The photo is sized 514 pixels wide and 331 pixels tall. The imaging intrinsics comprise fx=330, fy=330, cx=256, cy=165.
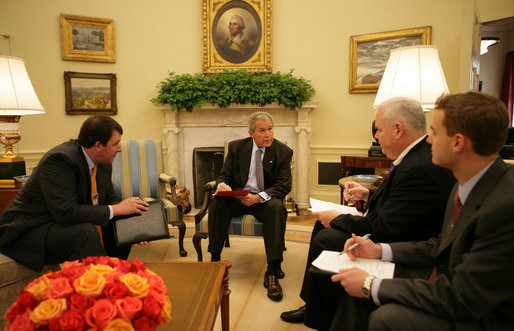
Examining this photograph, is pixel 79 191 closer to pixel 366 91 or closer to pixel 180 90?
pixel 180 90

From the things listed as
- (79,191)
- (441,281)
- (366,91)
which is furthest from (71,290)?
(366,91)

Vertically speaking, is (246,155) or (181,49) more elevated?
(181,49)

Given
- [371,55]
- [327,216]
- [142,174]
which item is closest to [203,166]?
[142,174]

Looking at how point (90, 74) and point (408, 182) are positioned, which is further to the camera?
point (90, 74)

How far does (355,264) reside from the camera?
56.9 inches

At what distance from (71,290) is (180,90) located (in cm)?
438

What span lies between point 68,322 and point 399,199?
4.70 ft

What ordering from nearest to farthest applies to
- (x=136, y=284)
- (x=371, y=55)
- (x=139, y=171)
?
(x=136, y=284)
(x=139, y=171)
(x=371, y=55)

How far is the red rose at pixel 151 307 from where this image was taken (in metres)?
1.00

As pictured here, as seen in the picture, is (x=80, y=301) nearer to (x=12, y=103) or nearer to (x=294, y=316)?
(x=294, y=316)

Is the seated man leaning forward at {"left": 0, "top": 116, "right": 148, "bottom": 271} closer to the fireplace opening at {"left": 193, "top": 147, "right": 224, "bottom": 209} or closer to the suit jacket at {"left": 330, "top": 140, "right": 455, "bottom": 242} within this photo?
the suit jacket at {"left": 330, "top": 140, "right": 455, "bottom": 242}

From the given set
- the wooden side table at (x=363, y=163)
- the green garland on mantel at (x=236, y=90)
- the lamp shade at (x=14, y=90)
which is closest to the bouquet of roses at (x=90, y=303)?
the lamp shade at (x=14, y=90)

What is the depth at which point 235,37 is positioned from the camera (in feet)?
17.9

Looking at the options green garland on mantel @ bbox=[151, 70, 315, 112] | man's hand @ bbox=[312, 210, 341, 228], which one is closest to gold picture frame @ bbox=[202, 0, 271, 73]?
green garland on mantel @ bbox=[151, 70, 315, 112]
